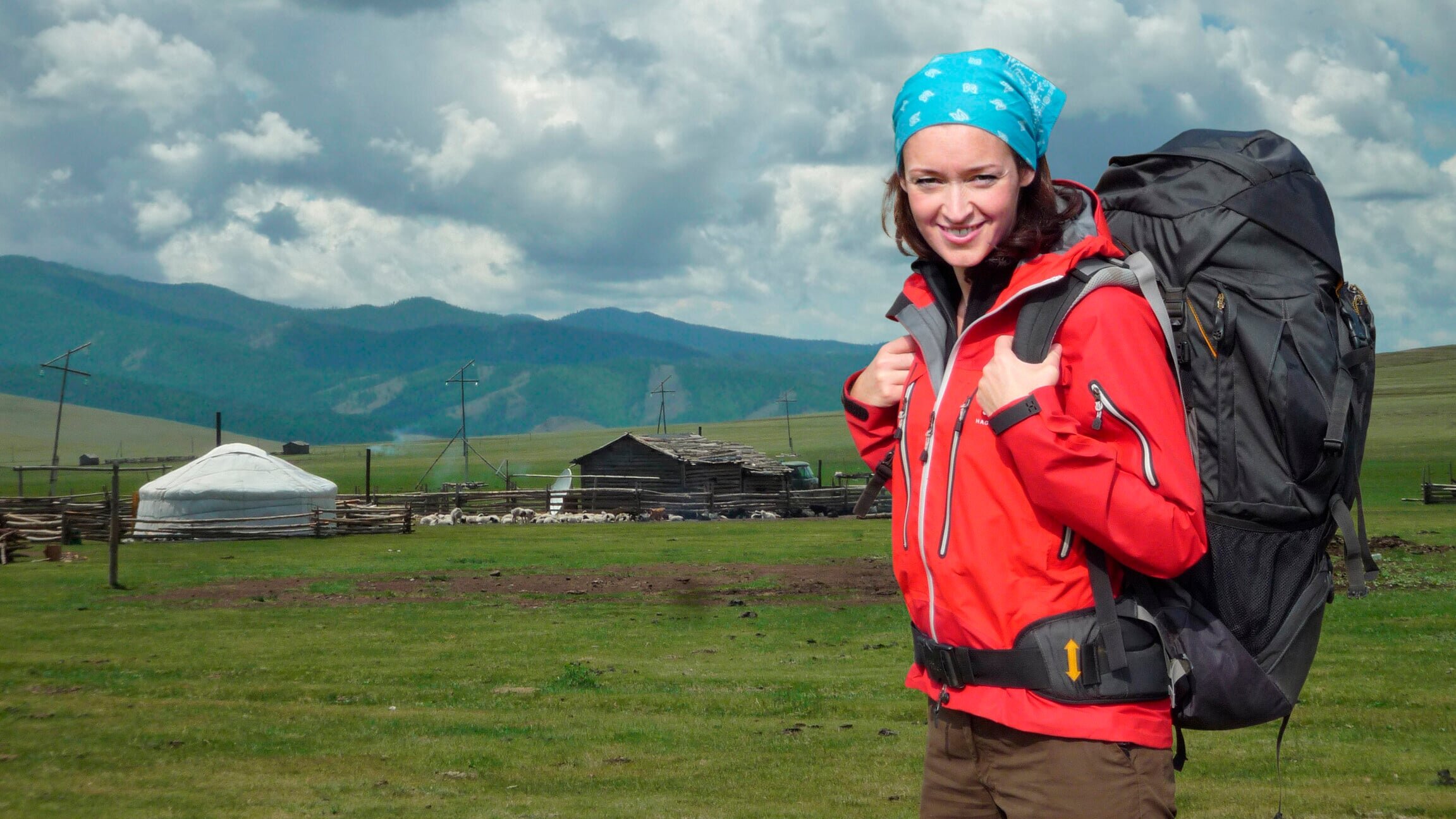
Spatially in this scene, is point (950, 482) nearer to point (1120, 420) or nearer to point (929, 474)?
point (929, 474)

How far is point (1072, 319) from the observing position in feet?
7.95

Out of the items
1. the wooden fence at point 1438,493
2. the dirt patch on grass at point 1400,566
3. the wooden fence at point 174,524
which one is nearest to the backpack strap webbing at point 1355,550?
the dirt patch on grass at point 1400,566

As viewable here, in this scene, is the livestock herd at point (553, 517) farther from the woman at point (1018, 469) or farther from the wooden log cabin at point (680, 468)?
the woman at point (1018, 469)

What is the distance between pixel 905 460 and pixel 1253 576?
0.75 metres

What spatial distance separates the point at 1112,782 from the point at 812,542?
31.4m

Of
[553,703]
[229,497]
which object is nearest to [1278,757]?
[553,703]

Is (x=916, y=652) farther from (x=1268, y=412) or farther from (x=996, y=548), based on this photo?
(x=1268, y=412)

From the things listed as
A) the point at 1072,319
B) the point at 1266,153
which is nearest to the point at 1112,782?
the point at 1072,319

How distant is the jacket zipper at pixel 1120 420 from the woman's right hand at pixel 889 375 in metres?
0.61

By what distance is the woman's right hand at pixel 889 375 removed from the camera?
292 centimetres

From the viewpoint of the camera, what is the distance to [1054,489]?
7.58 ft

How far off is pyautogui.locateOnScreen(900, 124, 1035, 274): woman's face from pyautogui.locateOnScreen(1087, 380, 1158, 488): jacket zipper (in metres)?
0.40

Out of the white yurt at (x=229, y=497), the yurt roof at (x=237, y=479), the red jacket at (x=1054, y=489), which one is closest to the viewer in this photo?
the red jacket at (x=1054, y=489)

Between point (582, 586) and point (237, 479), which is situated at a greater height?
point (237, 479)
